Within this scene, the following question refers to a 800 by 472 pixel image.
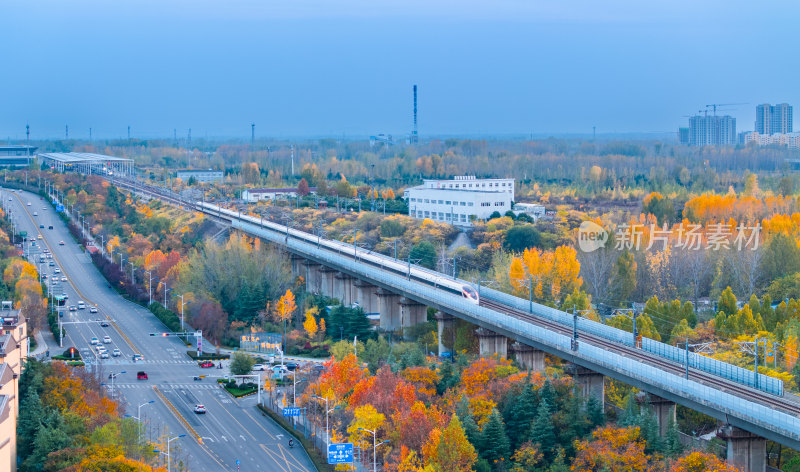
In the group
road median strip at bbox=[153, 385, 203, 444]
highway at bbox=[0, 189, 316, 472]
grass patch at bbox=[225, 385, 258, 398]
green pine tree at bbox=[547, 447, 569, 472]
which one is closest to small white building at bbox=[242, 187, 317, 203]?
highway at bbox=[0, 189, 316, 472]

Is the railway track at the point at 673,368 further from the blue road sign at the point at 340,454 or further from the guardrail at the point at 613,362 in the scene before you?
the blue road sign at the point at 340,454

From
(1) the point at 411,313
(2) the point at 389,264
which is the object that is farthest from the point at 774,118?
(1) the point at 411,313

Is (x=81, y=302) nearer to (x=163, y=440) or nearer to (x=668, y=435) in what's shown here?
(x=163, y=440)

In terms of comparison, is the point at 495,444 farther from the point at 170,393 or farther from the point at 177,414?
the point at 170,393

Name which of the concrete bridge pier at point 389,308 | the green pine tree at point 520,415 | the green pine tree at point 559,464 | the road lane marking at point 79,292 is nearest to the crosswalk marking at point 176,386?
the road lane marking at point 79,292

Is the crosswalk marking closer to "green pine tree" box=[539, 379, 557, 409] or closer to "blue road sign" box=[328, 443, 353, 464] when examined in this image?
"blue road sign" box=[328, 443, 353, 464]

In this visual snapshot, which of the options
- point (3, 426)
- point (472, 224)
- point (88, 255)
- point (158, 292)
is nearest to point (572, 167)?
point (472, 224)
